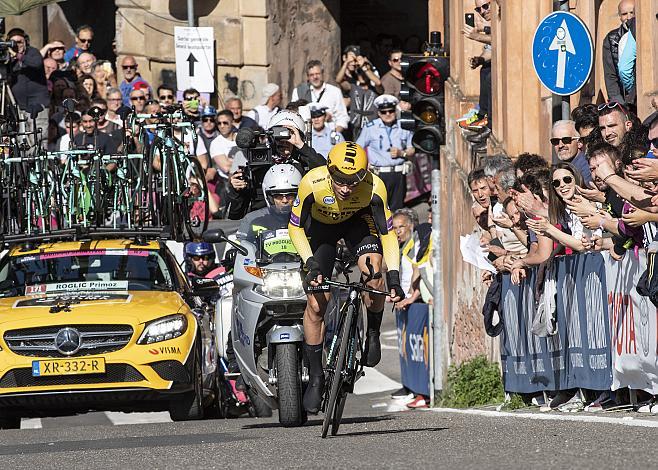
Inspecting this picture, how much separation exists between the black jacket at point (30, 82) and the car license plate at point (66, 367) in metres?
13.0

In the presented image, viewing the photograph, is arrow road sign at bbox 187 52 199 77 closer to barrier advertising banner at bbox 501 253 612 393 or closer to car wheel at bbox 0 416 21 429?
car wheel at bbox 0 416 21 429

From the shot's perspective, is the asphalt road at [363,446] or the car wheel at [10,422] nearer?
the asphalt road at [363,446]

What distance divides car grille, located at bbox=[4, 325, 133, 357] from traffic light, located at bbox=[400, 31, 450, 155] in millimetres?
4819

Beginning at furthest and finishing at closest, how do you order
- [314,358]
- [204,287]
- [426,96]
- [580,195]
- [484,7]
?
[484,7] < [426,96] < [204,287] < [580,195] < [314,358]

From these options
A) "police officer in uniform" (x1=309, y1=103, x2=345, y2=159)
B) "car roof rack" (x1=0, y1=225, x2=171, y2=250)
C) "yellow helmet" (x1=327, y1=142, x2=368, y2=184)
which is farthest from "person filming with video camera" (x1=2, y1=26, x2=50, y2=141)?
"yellow helmet" (x1=327, y1=142, x2=368, y2=184)

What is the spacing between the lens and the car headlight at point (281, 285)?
47.4ft

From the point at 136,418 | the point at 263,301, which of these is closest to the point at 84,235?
the point at 263,301

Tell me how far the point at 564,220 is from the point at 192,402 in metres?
3.85

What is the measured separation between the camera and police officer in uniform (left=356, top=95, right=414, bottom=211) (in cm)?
2756

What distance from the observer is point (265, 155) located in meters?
16.0

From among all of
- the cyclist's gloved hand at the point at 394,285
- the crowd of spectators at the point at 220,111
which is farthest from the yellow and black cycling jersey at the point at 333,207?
the crowd of spectators at the point at 220,111

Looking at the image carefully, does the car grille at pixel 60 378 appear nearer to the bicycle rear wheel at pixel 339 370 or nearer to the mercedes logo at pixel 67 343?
the mercedes logo at pixel 67 343

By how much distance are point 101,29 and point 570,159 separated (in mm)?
23286

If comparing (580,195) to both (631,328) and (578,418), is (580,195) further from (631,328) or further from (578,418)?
(578,418)
